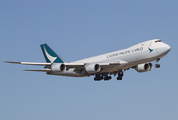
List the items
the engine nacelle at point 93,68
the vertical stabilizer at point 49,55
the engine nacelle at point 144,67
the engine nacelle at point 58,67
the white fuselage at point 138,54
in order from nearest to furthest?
the white fuselage at point 138,54 → the engine nacelle at point 58,67 → the engine nacelle at point 93,68 → the engine nacelle at point 144,67 → the vertical stabilizer at point 49,55

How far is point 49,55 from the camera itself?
64.1 m

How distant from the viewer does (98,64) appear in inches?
2144

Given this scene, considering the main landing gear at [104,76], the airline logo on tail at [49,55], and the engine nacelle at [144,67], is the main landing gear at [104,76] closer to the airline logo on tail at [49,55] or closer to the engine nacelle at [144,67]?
the engine nacelle at [144,67]

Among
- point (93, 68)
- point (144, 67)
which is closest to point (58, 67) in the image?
point (93, 68)

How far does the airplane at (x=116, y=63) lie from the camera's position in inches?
2004

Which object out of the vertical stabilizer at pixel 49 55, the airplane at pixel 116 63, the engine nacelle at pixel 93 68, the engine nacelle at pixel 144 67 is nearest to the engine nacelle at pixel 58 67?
the airplane at pixel 116 63

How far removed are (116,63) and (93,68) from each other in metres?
3.93

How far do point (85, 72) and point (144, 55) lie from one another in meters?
11.4

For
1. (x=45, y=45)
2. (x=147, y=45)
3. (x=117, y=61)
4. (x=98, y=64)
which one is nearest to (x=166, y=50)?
(x=147, y=45)

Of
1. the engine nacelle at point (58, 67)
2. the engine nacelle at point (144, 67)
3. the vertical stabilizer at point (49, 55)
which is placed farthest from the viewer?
the vertical stabilizer at point (49, 55)

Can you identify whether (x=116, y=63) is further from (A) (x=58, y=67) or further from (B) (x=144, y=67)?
(A) (x=58, y=67)

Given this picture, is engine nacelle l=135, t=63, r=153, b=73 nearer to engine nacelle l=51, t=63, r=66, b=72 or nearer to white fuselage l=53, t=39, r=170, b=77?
white fuselage l=53, t=39, r=170, b=77

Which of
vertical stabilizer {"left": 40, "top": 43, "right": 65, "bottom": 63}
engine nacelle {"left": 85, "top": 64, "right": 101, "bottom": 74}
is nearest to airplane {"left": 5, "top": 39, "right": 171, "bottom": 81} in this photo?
engine nacelle {"left": 85, "top": 64, "right": 101, "bottom": 74}

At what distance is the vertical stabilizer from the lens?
63000mm
